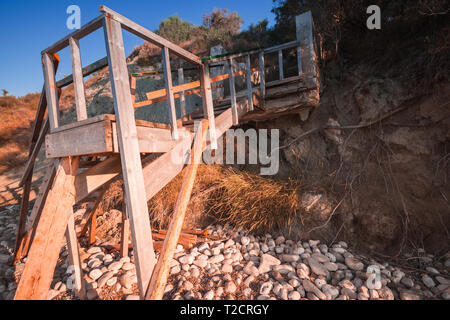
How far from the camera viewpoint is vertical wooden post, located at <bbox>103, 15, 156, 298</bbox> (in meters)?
1.66

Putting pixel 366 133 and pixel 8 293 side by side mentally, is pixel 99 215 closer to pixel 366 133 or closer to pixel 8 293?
pixel 8 293

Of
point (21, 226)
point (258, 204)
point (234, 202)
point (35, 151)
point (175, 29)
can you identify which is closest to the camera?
point (35, 151)

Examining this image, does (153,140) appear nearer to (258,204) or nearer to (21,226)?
(258,204)

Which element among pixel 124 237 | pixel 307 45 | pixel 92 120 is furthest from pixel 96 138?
pixel 307 45

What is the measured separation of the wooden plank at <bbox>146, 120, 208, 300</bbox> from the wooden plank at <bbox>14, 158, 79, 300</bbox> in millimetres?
897

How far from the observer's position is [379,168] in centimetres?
362

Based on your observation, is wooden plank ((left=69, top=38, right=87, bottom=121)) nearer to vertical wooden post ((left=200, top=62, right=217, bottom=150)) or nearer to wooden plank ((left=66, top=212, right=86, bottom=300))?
wooden plank ((left=66, top=212, right=86, bottom=300))

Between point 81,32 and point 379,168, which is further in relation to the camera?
point 379,168

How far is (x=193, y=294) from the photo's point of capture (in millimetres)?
2410

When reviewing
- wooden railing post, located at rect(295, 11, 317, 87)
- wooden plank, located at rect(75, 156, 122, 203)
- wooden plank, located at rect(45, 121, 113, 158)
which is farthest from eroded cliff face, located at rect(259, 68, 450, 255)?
wooden plank, located at rect(45, 121, 113, 158)

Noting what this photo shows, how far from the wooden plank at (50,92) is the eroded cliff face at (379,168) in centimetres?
372

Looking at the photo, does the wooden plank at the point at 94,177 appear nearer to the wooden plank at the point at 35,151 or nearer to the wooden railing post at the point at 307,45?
the wooden plank at the point at 35,151

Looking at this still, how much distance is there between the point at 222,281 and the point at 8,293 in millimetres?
2649

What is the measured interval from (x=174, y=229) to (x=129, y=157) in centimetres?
78
